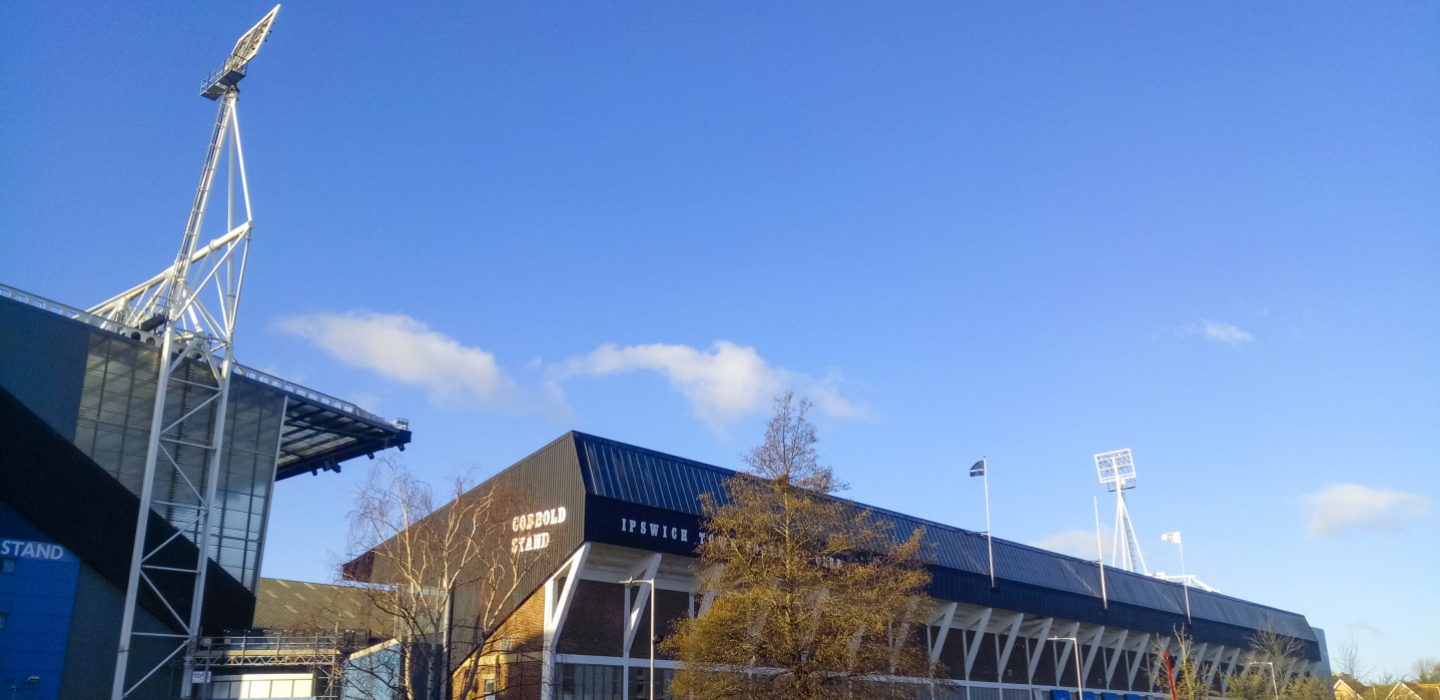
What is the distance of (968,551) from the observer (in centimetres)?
7594

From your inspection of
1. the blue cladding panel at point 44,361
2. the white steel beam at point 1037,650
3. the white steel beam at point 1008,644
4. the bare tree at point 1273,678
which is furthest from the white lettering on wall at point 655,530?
the bare tree at point 1273,678

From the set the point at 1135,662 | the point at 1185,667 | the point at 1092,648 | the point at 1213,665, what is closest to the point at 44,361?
the point at 1185,667

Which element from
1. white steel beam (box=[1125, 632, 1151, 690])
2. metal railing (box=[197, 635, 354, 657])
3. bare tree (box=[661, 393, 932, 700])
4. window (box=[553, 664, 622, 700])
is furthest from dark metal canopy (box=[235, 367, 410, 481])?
white steel beam (box=[1125, 632, 1151, 690])

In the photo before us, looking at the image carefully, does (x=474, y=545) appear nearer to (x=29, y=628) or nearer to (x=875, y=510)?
(x=29, y=628)

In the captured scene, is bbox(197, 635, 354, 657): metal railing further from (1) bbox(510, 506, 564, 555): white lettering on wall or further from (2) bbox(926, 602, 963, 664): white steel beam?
(2) bbox(926, 602, 963, 664): white steel beam

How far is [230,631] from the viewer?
176 feet

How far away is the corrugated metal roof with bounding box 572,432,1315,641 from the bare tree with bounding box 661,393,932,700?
964cm

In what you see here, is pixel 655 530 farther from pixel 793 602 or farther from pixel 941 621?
pixel 941 621

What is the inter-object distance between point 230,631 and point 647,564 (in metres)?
21.7

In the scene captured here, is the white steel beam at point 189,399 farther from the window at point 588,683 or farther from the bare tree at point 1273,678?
the bare tree at point 1273,678

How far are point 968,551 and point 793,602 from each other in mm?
44655

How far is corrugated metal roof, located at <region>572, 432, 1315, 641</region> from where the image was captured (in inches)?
2167

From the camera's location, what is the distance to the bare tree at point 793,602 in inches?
1341

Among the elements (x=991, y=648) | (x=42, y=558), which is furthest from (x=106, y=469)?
(x=991, y=648)
